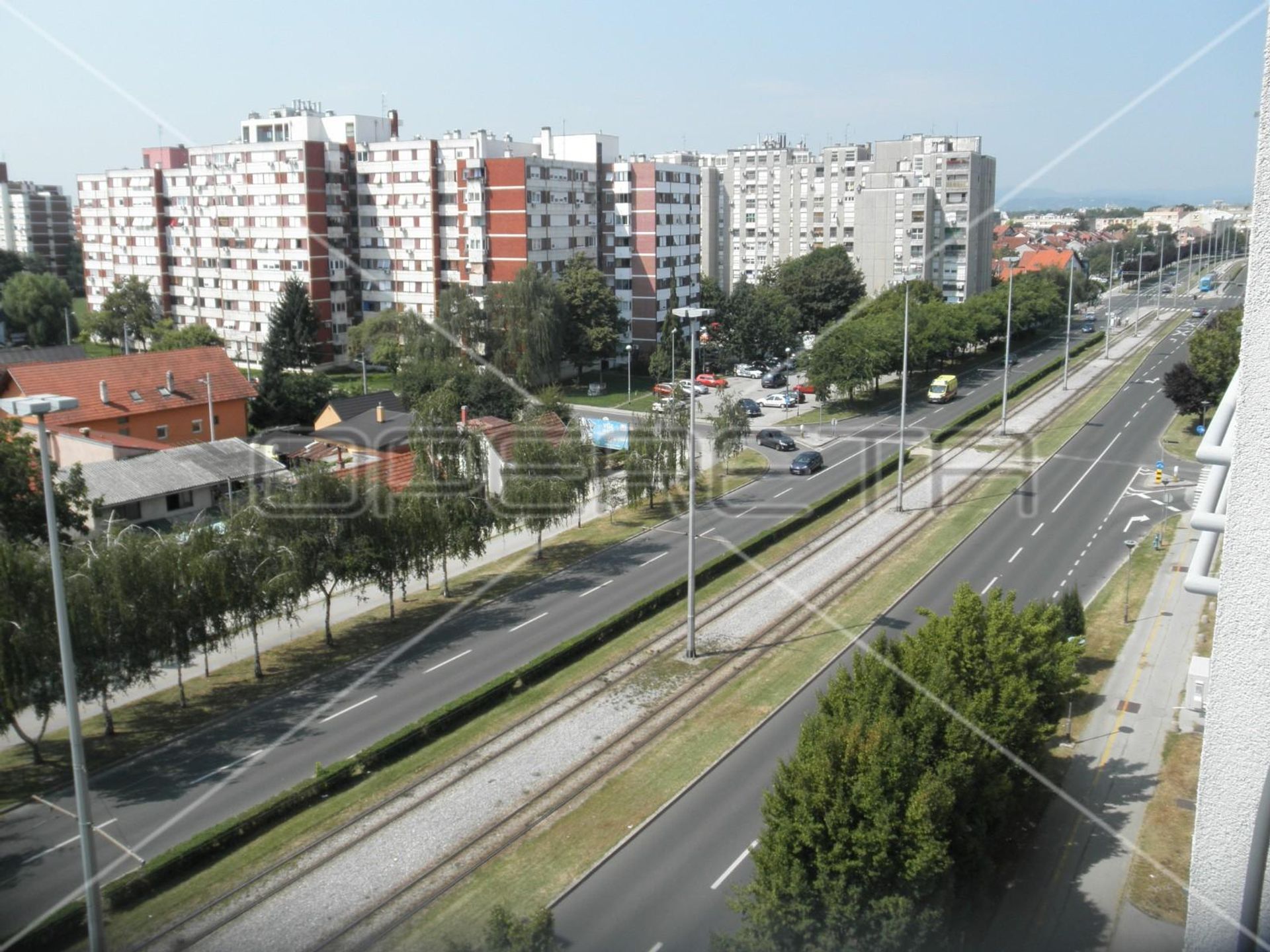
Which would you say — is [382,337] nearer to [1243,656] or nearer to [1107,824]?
[1107,824]

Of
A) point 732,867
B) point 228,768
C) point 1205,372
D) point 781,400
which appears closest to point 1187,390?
point 1205,372

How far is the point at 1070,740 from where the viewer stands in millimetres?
17266

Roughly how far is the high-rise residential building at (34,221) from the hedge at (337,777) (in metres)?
105

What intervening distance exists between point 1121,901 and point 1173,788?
3310mm

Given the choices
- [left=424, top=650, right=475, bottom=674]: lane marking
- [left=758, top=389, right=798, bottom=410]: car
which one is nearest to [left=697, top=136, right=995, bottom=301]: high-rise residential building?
[left=758, top=389, right=798, bottom=410]: car

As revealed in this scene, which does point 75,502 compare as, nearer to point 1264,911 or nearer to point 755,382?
point 1264,911

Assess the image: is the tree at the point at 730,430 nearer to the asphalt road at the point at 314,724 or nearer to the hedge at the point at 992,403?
the asphalt road at the point at 314,724

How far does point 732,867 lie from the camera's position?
13.9 meters

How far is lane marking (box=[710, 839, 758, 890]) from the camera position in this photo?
13492 millimetres

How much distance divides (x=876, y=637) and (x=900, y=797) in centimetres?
1028

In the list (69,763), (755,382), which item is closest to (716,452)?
(755,382)

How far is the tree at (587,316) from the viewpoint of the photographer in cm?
5441

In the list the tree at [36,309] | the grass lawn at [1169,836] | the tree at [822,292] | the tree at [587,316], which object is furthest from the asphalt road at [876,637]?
the tree at [36,309]

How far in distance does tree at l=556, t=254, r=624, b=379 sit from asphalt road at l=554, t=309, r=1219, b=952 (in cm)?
2438
